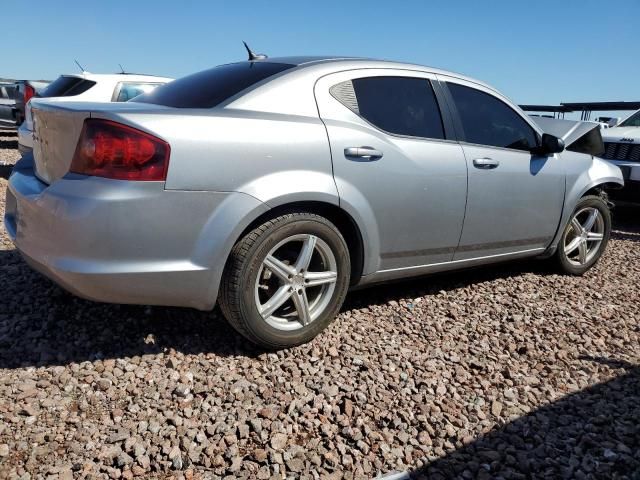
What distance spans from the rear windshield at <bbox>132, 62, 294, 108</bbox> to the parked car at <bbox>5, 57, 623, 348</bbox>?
0.05ft

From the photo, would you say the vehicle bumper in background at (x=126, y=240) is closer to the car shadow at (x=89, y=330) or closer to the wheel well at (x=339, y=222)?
the wheel well at (x=339, y=222)

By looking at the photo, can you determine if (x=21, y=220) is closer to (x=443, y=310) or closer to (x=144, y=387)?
(x=144, y=387)

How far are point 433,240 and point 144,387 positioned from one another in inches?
75.7

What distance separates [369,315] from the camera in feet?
11.3

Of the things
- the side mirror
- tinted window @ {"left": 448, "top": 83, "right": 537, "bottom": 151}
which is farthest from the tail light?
the side mirror

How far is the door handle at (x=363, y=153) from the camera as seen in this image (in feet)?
9.44

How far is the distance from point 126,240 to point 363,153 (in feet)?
4.40

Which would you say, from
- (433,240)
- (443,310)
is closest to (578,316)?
(443,310)

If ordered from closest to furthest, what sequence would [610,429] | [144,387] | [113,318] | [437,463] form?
[437,463] < [610,429] < [144,387] < [113,318]

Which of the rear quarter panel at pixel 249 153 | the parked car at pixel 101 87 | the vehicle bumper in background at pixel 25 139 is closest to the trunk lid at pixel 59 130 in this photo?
the rear quarter panel at pixel 249 153

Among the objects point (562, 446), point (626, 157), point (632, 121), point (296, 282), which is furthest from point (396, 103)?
point (632, 121)

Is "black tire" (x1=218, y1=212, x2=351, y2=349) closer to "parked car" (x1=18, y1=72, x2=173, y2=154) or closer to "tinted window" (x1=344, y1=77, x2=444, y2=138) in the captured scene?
"tinted window" (x1=344, y1=77, x2=444, y2=138)

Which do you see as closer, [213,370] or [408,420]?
[408,420]

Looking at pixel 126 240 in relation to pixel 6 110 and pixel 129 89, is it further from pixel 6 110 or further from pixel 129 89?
pixel 6 110
